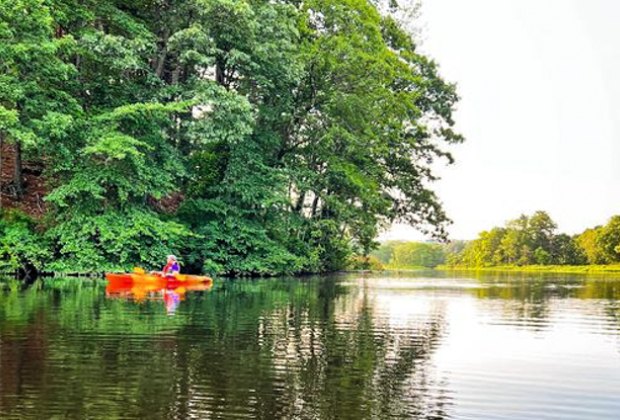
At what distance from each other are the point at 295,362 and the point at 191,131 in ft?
79.0

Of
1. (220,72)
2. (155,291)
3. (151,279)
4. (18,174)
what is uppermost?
(220,72)

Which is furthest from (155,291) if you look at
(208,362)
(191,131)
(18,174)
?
(208,362)

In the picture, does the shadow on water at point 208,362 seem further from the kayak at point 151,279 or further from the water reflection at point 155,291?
the kayak at point 151,279

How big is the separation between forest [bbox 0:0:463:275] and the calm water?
11.6 meters

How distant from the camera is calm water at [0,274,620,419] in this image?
28.1 ft

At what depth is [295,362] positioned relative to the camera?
11.5 m

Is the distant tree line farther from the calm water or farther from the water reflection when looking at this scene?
the calm water

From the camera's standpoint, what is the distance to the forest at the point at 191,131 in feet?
105

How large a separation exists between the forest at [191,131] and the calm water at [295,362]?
11.6 metres

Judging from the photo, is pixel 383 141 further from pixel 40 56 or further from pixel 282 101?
pixel 40 56

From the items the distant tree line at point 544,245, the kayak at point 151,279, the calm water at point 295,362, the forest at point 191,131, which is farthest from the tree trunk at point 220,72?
the distant tree line at point 544,245

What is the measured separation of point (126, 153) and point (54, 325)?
18.2 metres

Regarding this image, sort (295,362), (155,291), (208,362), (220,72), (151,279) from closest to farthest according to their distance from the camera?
(208,362) → (295,362) → (155,291) → (151,279) → (220,72)

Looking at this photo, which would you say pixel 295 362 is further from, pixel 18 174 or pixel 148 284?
pixel 18 174
